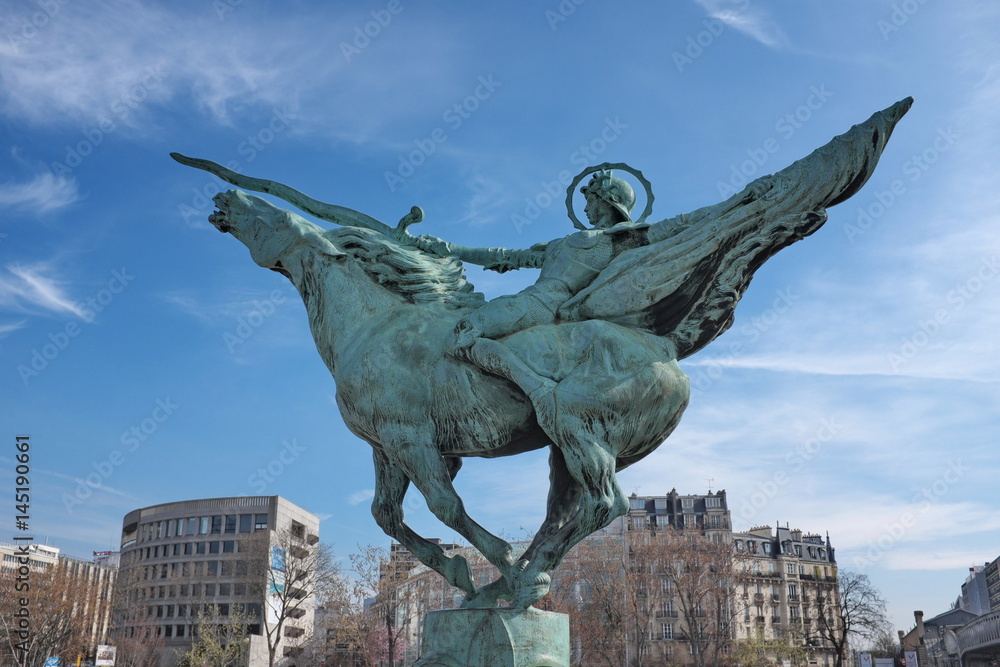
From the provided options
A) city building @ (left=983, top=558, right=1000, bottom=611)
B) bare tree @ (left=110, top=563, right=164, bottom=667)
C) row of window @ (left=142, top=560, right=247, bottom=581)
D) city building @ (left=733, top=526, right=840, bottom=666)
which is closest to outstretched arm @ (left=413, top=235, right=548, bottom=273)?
bare tree @ (left=110, top=563, right=164, bottom=667)

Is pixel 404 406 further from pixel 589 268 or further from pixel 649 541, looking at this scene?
pixel 649 541

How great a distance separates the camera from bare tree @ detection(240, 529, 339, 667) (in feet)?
119

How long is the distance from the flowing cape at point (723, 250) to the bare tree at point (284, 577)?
31840 millimetres

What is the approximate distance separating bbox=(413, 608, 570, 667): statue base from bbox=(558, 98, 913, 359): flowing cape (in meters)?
1.79

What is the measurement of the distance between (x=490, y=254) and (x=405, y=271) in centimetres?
77

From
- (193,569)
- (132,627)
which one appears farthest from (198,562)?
(132,627)

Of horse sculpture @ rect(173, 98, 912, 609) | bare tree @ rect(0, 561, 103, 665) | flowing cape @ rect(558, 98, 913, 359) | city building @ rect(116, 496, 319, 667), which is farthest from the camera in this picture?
city building @ rect(116, 496, 319, 667)

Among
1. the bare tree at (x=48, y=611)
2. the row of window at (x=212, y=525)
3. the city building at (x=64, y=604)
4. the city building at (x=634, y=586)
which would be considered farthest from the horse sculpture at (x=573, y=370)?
the row of window at (x=212, y=525)

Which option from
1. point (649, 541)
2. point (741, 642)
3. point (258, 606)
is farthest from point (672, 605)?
point (258, 606)

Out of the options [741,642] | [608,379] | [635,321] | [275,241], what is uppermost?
[275,241]

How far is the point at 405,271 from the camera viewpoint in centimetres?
520

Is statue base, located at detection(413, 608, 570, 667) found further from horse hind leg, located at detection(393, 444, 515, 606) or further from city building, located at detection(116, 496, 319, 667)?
city building, located at detection(116, 496, 319, 667)

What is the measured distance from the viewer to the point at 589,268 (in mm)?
5004

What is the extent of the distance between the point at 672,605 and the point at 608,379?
61411 mm
